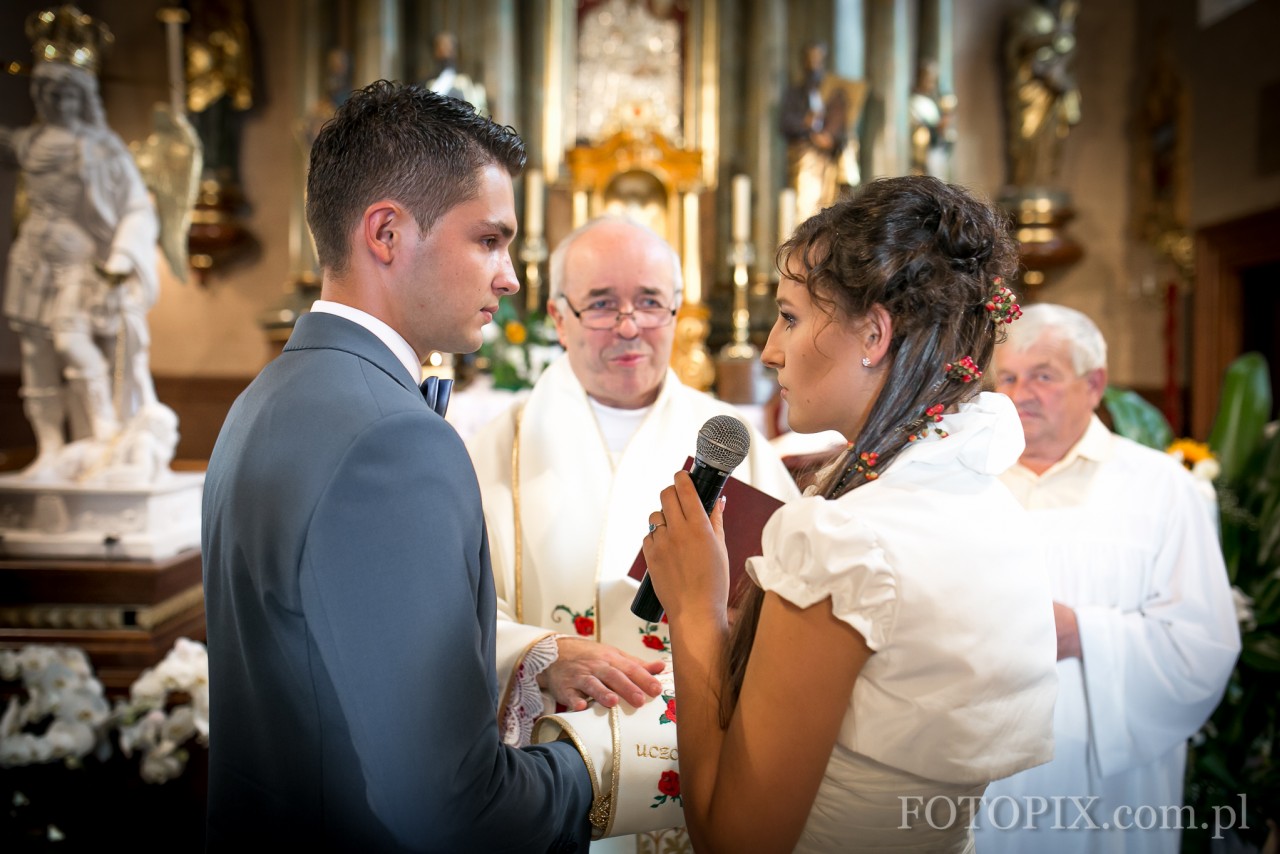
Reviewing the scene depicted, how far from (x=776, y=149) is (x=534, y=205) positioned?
238 centimetres

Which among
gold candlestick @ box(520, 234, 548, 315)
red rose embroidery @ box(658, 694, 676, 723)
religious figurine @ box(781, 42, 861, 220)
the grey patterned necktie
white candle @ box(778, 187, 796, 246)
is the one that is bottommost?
red rose embroidery @ box(658, 694, 676, 723)

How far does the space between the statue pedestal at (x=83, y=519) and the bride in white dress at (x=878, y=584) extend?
3000 mm

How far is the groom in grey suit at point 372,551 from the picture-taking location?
3.62ft

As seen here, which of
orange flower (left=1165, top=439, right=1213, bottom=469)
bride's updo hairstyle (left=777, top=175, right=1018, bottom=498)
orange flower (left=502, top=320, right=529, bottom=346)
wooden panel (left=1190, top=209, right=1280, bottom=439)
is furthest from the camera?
wooden panel (left=1190, top=209, right=1280, bottom=439)

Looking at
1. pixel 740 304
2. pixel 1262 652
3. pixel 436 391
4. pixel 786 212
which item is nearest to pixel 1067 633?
pixel 1262 652

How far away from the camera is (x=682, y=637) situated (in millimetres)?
1366

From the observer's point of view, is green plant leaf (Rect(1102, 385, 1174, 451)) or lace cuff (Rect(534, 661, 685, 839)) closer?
lace cuff (Rect(534, 661, 685, 839))

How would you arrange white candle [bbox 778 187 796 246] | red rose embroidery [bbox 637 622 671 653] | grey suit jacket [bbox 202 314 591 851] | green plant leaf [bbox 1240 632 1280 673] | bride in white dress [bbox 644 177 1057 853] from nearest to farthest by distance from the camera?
grey suit jacket [bbox 202 314 591 851] → bride in white dress [bbox 644 177 1057 853] → red rose embroidery [bbox 637 622 671 653] → green plant leaf [bbox 1240 632 1280 673] → white candle [bbox 778 187 796 246]

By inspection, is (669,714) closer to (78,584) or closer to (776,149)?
(78,584)

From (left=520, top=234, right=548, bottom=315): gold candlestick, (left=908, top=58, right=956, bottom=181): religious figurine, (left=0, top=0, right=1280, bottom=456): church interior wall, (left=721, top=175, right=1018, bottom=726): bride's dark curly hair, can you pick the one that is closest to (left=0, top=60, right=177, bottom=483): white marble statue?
(left=721, top=175, right=1018, bottom=726): bride's dark curly hair

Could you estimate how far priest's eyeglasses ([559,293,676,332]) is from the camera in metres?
2.25

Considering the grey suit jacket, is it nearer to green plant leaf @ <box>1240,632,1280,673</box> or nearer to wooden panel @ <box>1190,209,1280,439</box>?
green plant leaf @ <box>1240,632,1280,673</box>

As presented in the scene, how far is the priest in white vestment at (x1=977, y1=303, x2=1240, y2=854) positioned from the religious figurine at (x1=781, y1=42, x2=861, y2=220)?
557cm

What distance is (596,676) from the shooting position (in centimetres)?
167
